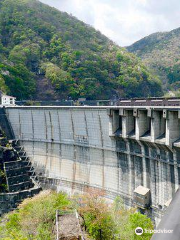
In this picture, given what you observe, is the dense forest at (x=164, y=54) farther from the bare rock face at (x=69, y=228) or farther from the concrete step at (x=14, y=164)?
the bare rock face at (x=69, y=228)

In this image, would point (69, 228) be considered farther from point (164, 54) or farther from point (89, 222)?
point (164, 54)

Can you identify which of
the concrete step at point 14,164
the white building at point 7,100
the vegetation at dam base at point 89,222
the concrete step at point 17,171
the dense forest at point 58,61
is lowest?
the vegetation at dam base at point 89,222

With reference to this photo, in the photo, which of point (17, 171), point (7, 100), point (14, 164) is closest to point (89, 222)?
point (17, 171)

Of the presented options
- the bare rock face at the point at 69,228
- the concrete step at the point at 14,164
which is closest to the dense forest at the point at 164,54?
the concrete step at the point at 14,164

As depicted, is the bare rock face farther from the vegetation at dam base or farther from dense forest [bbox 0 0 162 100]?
dense forest [bbox 0 0 162 100]

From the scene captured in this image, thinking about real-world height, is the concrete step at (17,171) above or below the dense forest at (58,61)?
below

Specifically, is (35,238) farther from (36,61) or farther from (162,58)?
(162,58)

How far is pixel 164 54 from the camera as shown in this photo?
110438 millimetres

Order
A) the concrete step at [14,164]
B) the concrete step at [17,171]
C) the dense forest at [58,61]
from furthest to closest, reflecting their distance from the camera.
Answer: the dense forest at [58,61]
the concrete step at [14,164]
the concrete step at [17,171]

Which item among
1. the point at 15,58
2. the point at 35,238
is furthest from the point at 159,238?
the point at 15,58

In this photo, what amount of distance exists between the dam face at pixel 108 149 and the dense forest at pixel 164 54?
178ft

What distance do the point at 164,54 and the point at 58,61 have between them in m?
65.6

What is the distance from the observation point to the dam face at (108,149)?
59.9ft

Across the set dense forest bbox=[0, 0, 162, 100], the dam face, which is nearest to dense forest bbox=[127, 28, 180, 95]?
dense forest bbox=[0, 0, 162, 100]
